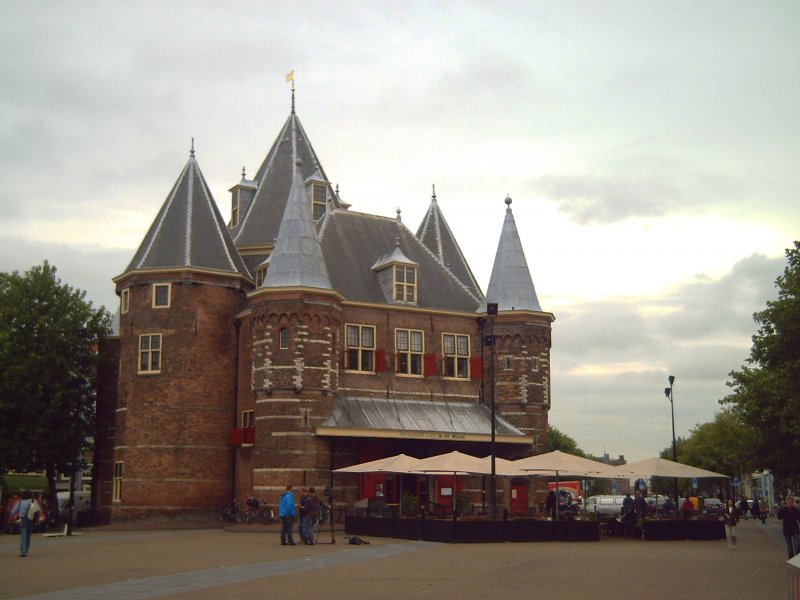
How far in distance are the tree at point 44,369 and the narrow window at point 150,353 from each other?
8.63 feet

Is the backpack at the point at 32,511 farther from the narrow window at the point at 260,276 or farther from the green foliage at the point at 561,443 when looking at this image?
the green foliage at the point at 561,443

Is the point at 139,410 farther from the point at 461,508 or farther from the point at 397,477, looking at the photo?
the point at 461,508

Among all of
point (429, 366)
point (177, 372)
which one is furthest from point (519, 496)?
point (177, 372)

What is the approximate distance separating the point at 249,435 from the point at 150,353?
6428 millimetres

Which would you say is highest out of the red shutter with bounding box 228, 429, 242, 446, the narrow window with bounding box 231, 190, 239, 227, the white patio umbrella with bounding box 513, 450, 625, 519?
the narrow window with bounding box 231, 190, 239, 227

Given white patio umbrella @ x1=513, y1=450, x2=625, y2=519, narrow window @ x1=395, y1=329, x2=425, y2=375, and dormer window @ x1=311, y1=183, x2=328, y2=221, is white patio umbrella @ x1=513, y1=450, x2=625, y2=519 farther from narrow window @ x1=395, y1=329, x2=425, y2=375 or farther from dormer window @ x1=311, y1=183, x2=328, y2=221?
dormer window @ x1=311, y1=183, x2=328, y2=221

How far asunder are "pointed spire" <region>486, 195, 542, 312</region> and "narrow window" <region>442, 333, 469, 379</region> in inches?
104

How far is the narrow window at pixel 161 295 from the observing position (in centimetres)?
4328

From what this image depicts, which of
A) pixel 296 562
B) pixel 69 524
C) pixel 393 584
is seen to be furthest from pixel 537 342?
pixel 393 584

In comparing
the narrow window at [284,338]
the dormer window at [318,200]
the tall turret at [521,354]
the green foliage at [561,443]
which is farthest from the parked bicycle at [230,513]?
the green foliage at [561,443]

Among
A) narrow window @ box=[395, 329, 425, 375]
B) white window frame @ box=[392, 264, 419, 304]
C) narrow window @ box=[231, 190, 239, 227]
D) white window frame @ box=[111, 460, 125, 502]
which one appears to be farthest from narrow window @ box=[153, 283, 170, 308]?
narrow window @ box=[395, 329, 425, 375]

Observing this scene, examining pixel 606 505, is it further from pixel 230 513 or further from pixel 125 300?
pixel 125 300

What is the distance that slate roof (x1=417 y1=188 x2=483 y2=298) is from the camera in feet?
164

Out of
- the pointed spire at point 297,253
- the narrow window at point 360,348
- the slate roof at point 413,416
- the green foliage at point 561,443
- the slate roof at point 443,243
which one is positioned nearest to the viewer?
the pointed spire at point 297,253
